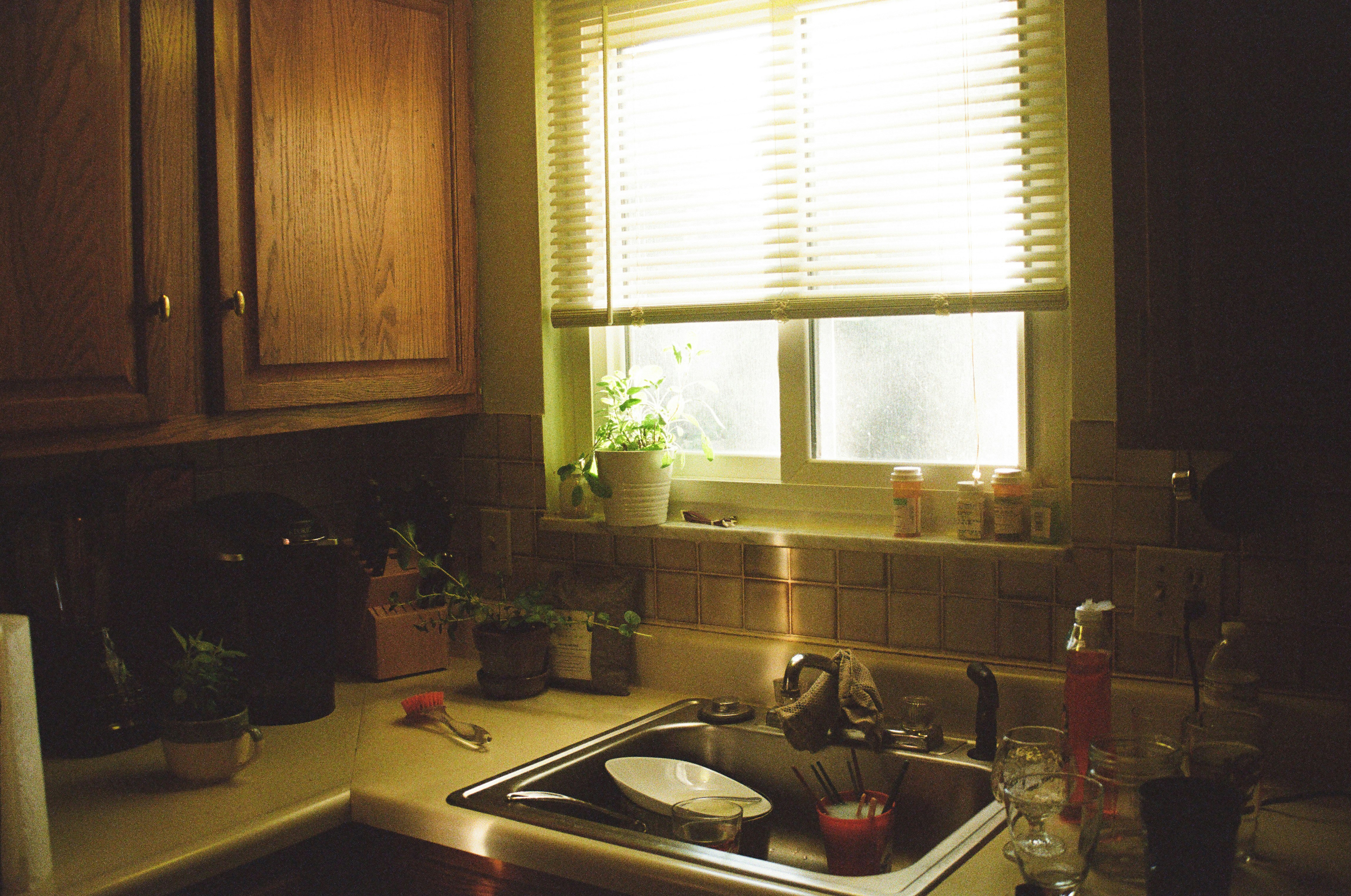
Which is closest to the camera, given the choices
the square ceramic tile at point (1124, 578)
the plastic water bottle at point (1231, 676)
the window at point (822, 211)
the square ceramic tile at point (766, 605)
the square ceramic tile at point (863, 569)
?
the plastic water bottle at point (1231, 676)

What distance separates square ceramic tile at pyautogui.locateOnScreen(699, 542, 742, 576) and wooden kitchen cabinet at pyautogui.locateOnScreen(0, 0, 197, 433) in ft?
3.11

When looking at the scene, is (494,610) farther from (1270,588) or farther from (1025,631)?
(1270,588)

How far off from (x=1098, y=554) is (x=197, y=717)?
134 centimetres

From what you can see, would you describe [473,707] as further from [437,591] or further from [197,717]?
[197,717]

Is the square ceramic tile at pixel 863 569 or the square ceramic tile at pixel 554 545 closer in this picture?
the square ceramic tile at pixel 863 569

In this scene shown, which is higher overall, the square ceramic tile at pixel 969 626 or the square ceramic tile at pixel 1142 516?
the square ceramic tile at pixel 1142 516

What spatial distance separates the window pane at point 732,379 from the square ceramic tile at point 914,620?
0.38 meters

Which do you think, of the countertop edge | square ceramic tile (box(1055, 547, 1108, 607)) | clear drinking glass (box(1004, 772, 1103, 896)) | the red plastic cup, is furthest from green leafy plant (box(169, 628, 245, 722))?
square ceramic tile (box(1055, 547, 1108, 607))

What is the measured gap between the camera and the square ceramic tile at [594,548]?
2.15m

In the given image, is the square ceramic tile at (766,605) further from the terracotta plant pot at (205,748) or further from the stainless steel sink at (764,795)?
the terracotta plant pot at (205,748)

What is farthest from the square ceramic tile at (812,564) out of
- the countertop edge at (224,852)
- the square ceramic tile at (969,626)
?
the countertop edge at (224,852)

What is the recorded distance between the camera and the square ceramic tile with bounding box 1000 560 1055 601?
5.62 feet

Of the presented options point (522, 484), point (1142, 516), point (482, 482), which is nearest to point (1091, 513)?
point (1142, 516)

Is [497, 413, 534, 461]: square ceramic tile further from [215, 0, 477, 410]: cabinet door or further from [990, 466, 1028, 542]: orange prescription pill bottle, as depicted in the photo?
[990, 466, 1028, 542]: orange prescription pill bottle
